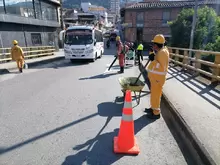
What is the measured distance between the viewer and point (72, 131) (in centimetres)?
376

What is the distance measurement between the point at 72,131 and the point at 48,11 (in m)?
24.2

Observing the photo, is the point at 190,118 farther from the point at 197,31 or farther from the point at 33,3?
the point at 33,3

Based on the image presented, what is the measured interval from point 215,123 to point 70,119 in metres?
3.08

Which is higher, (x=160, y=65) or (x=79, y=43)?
(x=79, y=43)

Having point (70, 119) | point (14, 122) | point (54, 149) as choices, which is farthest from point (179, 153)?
point (14, 122)

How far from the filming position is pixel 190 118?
394 centimetres

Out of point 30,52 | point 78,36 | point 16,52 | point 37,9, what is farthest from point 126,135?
point 37,9

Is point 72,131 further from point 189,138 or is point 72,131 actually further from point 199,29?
point 199,29

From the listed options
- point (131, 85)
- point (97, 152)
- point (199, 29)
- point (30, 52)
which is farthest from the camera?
point (30, 52)

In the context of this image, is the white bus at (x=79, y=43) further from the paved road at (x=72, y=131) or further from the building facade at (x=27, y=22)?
the paved road at (x=72, y=131)

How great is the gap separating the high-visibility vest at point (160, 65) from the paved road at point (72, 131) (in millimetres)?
1068

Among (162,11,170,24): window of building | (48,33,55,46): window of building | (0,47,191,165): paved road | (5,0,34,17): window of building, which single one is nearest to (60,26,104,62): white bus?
(5,0,34,17): window of building

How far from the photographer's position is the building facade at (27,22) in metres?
14.7

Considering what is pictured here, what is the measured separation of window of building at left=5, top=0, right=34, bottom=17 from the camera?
1531 centimetres
